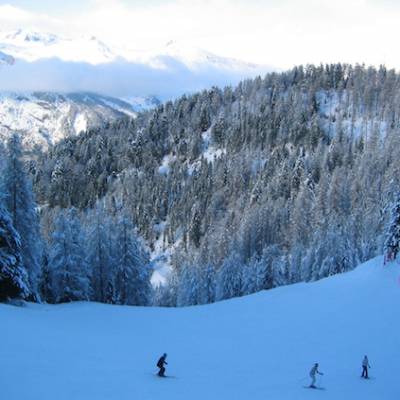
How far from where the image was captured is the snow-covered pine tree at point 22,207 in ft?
138

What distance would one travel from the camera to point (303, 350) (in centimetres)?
3209

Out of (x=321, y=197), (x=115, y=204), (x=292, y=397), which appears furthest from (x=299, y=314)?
(x=115, y=204)

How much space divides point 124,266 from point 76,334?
24.5 m

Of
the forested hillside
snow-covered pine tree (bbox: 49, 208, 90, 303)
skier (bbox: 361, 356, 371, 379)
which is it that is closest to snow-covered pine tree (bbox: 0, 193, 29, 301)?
snow-covered pine tree (bbox: 49, 208, 90, 303)

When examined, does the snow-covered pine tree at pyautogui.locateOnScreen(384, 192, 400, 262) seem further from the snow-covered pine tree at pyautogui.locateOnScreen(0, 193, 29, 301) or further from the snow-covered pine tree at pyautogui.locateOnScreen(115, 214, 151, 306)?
the snow-covered pine tree at pyautogui.locateOnScreen(0, 193, 29, 301)

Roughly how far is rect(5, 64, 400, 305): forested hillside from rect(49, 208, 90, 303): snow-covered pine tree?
28.5 meters

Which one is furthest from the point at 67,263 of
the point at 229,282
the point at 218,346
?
the point at 229,282

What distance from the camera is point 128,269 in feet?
182

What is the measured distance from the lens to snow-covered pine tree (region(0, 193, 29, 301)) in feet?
118

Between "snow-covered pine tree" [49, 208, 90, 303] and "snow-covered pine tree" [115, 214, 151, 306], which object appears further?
"snow-covered pine tree" [115, 214, 151, 306]

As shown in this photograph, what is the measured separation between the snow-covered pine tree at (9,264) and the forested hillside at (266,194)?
129 ft

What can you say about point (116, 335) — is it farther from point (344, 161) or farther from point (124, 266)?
point (344, 161)

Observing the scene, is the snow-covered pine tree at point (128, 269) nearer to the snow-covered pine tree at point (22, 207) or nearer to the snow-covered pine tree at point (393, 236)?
the snow-covered pine tree at point (22, 207)

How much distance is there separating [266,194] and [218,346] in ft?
381
